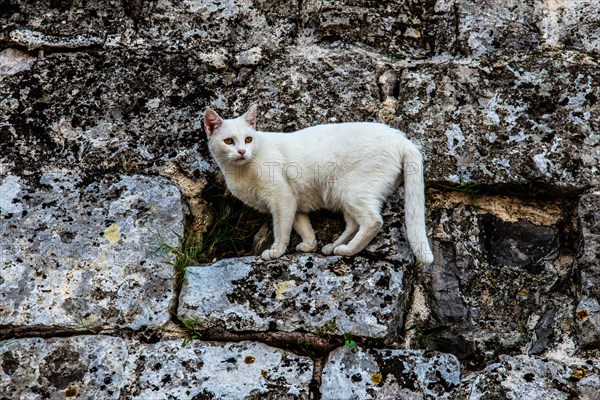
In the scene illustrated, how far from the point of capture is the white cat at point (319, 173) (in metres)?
3.59

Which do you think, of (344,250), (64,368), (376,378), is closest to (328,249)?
(344,250)

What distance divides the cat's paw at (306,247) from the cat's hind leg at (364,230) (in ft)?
0.61

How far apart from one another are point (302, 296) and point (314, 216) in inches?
24.5

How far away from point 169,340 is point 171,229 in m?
0.65

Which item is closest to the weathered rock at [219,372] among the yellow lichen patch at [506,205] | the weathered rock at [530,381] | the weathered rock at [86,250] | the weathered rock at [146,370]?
the weathered rock at [146,370]

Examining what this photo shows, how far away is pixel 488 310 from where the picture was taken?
11.6 feet

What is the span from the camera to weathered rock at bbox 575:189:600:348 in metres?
3.31

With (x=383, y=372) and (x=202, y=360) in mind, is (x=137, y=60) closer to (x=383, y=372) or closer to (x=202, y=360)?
(x=202, y=360)

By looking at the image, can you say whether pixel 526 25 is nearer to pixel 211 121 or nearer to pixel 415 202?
pixel 415 202

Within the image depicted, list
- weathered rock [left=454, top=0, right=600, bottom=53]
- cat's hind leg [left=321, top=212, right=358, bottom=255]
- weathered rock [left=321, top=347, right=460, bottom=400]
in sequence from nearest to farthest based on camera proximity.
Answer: weathered rock [left=321, top=347, right=460, bottom=400], cat's hind leg [left=321, top=212, right=358, bottom=255], weathered rock [left=454, top=0, right=600, bottom=53]

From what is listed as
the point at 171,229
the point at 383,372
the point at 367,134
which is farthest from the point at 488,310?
the point at 171,229

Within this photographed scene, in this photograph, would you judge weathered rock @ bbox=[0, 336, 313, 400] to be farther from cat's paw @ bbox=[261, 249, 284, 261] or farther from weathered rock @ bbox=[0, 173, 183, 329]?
cat's paw @ bbox=[261, 249, 284, 261]

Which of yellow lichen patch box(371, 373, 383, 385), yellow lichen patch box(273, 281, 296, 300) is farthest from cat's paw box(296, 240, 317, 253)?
yellow lichen patch box(371, 373, 383, 385)

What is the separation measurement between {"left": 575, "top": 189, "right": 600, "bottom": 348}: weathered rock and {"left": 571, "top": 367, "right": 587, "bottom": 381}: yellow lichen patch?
0.22 m
